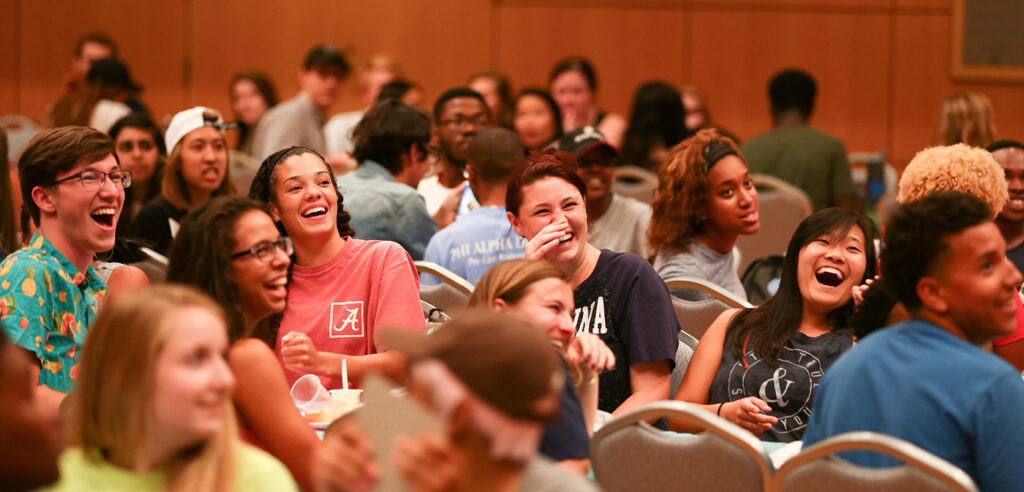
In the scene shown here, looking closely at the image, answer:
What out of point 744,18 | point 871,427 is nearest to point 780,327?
point 871,427

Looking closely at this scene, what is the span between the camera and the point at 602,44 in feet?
33.3

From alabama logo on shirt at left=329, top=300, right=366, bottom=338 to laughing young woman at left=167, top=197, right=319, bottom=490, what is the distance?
0.63m

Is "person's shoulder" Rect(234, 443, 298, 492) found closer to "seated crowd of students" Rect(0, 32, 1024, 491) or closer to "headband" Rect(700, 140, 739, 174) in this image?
"seated crowd of students" Rect(0, 32, 1024, 491)

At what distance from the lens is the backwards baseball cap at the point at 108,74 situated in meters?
7.04

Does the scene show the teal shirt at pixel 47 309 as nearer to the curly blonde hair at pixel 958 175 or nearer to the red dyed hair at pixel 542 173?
the red dyed hair at pixel 542 173

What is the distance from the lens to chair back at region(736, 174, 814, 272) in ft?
20.3

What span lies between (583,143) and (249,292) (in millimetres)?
2761

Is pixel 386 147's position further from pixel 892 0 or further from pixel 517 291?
pixel 892 0

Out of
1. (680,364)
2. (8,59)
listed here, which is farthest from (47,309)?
Result: (8,59)

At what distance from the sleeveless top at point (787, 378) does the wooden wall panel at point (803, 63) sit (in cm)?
721

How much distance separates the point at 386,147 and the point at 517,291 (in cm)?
250

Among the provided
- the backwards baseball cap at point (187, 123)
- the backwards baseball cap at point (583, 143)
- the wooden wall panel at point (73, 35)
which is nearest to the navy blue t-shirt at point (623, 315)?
the backwards baseball cap at point (583, 143)

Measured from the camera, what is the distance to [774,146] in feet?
23.0

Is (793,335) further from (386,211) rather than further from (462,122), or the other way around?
(462,122)
